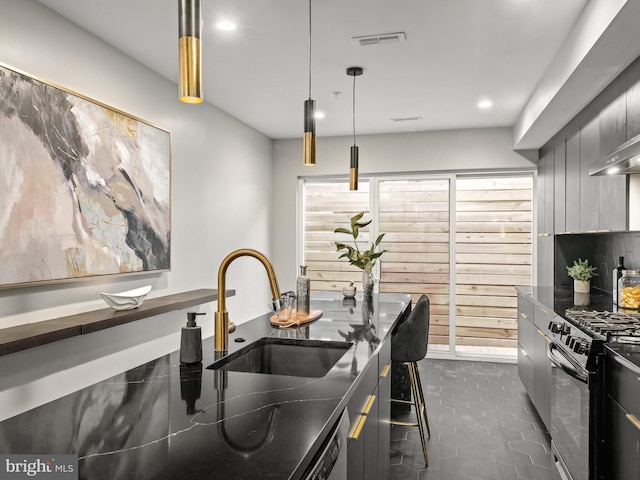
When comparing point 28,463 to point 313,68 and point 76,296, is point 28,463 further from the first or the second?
point 313,68

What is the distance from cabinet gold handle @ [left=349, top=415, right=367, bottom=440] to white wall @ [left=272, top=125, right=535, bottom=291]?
13.6 feet

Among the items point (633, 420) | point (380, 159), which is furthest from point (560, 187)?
point (633, 420)

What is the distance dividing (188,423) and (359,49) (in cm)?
273

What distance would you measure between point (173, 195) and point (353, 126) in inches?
89.7

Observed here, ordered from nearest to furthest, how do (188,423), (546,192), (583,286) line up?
(188,423) → (583,286) → (546,192)

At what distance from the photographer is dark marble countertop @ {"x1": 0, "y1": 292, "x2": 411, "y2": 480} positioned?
2.94 ft

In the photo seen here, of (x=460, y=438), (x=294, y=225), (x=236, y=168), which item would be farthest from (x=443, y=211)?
(x=460, y=438)

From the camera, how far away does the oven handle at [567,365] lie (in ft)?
6.99

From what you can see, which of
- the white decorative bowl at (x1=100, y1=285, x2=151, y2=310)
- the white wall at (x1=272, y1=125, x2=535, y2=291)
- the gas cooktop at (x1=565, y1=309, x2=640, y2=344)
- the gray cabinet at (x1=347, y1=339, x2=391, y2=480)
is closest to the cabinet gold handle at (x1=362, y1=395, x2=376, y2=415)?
the gray cabinet at (x1=347, y1=339, x2=391, y2=480)

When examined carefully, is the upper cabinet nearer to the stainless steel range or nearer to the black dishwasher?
the stainless steel range

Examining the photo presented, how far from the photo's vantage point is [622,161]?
2350 mm

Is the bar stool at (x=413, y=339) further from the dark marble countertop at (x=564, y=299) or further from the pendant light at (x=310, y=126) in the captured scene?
the pendant light at (x=310, y=126)

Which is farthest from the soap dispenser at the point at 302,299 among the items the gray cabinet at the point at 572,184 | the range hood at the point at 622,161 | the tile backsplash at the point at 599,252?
the tile backsplash at the point at 599,252

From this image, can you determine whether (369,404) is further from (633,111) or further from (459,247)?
(459,247)
